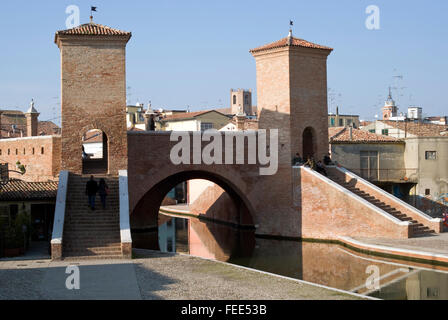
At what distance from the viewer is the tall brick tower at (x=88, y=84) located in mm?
19812

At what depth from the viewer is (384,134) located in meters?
32.8

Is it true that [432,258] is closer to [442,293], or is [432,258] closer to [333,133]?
[442,293]

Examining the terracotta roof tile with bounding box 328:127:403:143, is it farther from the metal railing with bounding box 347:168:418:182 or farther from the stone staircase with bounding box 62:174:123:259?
the stone staircase with bounding box 62:174:123:259

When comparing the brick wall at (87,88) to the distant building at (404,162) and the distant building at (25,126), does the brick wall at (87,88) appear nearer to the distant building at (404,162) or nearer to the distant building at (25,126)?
the distant building at (25,126)

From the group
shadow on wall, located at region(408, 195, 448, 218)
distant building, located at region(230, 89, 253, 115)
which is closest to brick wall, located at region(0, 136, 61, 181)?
shadow on wall, located at region(408, 195, 448, 218)

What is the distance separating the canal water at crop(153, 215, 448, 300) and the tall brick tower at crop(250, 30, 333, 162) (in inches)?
149

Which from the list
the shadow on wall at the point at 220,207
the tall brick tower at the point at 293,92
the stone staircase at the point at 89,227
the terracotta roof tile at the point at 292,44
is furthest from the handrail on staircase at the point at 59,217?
the shadow on wall at the point at 220,207

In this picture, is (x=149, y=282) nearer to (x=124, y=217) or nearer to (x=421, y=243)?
(x=124, y=217)

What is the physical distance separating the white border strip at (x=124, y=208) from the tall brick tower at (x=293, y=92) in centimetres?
722

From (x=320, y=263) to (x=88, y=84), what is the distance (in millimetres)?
9247

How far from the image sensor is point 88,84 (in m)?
19.9
